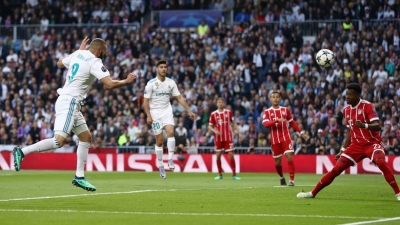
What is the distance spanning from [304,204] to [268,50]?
22.4 meters

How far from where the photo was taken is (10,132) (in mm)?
35031

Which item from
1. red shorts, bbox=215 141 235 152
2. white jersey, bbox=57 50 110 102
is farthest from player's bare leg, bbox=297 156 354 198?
red shorts, bbox=215 141 235 152

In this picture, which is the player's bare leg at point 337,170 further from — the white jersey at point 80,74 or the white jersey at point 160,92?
the white jersey at point 160,92

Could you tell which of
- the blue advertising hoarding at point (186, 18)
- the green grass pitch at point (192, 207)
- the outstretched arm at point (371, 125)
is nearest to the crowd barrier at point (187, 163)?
the blue advertising hoarding at point (186, 18)

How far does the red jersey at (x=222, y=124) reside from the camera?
25.8m

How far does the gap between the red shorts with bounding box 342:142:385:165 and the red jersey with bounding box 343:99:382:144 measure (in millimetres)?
75

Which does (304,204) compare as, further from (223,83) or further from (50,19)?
(50,19)

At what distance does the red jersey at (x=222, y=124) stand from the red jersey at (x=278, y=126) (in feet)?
16.0

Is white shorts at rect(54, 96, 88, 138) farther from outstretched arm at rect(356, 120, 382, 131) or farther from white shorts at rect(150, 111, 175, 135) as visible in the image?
white shorts at rect(150, 111, 175, 135)

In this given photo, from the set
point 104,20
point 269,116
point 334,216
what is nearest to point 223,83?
point 104,20

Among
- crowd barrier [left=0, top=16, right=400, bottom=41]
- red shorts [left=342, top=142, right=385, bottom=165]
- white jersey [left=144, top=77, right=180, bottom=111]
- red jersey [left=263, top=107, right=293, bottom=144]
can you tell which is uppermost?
crowd barrier [left=0, top=16, right=400, bottom=41]

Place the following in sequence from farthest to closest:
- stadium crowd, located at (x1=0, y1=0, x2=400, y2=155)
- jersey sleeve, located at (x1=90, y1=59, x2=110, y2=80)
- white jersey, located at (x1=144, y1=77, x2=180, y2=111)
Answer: stadium crowd, located at (x1=0, y1=0, x2=400, y2=155) < white jersey, located at (x1=144, y1=77, x2=180, y2=111) < jersey sleeve, located at (x1=90, y1=59, x2=110, y2=80)

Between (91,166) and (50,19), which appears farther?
(50,19)

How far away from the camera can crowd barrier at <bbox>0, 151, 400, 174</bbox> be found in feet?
97.6
